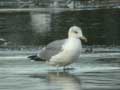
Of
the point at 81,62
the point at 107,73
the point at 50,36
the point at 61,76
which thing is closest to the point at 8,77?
the point at 61,76

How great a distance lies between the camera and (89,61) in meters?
14.8

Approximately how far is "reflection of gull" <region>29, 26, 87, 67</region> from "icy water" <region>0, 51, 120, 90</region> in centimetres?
22

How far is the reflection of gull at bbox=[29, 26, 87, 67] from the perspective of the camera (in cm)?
Result: 1287

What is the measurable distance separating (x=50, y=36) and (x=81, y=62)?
9.06 m

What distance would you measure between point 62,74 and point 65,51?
1.92 feet

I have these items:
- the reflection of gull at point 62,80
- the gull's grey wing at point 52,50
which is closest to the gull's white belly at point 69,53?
the gull's grey wing at point 52,50

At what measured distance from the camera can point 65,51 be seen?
12.9 meters

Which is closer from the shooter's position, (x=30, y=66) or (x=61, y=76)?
(x=61, y=76)

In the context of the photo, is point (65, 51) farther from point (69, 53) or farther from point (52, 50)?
point (52, 50)

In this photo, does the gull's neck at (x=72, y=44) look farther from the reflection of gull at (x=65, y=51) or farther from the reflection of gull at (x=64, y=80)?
the reflection of gull at (x=64, y=80)

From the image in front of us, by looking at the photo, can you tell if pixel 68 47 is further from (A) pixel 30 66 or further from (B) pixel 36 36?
(B) pixel 36 36

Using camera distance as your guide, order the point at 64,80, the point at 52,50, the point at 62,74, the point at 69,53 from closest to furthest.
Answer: the point at 64,80, the point at 62,74, the point at 69,53, the point at 52,50

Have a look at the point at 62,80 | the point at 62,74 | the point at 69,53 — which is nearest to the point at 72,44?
the point at 69,53

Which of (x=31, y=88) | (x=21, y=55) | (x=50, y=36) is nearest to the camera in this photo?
(x=31, y=88)
